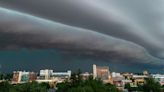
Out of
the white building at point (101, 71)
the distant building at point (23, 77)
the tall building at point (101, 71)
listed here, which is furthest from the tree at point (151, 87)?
the distant building at point (23, 77)

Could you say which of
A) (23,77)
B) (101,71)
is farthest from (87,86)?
(23,77)

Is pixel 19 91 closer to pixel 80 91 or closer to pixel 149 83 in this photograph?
pixel 80 91

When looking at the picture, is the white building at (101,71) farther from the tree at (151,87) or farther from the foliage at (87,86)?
the foliage at (87,86)

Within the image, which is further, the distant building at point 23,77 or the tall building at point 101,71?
the distant building at point 23,77

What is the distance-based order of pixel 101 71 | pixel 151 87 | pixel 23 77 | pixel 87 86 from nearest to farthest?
pixel 87 86, pixel 151 87, pixel 101 71, pixel 23 77

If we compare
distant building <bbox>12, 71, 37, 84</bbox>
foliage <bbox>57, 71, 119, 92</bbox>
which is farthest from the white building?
foliage <bbox>57, 71, 119, 92</bbox>

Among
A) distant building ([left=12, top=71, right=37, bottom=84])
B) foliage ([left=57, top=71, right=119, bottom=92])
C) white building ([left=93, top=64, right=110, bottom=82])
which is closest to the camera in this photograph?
foliage ([left=57, top=71, right=119, bottom=92])

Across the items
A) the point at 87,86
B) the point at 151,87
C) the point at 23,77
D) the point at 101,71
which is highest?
the point at 101,71

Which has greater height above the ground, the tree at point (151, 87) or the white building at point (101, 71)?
the white building at point (101, 71)

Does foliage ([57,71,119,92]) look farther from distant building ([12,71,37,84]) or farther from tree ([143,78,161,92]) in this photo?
distant building ([12,71,37,84])

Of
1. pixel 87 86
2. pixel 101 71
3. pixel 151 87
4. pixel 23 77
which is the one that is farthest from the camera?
pixel 23 77

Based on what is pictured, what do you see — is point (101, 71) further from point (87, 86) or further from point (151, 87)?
point (87, 86)

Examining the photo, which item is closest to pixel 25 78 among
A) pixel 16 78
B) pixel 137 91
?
pixel 16 78
